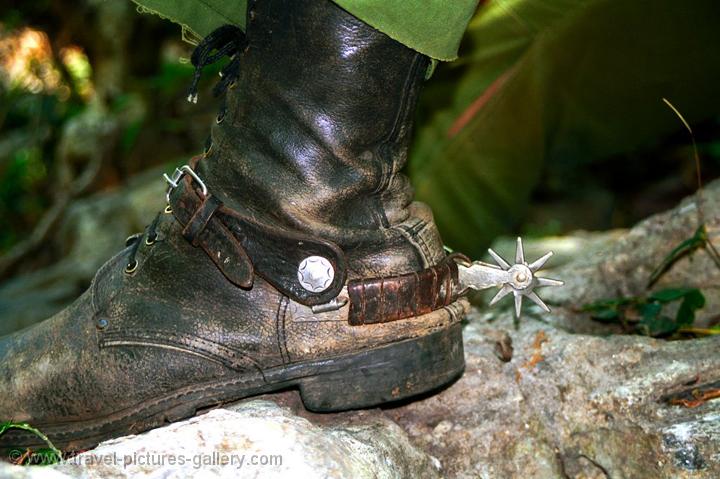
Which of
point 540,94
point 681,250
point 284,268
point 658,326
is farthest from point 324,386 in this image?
point 540,94

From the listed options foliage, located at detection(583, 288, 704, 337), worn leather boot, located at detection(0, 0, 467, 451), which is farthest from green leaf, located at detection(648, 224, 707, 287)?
worn leather boot, located at detection(0, 0, 467, 451)

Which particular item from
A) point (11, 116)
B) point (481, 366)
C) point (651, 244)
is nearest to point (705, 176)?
point (651, 244)

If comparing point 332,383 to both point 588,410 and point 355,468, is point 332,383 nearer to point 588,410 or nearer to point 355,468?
point 355,468

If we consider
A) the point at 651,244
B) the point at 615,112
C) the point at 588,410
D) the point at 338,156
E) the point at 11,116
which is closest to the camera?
the point at 338,156

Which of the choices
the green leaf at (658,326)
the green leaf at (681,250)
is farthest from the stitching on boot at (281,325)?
the green leaf at (681,250)

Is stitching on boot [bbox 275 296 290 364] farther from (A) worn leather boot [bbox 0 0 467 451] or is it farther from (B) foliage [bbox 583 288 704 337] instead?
(B) foliage [bbox 583 288 704 337]

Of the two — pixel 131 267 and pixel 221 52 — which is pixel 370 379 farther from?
pixel 221 52

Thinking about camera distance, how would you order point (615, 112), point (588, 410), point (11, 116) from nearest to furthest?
point (588, 410) < point (615, 112) < point (11, 116)

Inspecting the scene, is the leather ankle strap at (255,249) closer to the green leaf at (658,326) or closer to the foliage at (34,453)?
the foliage at (34,453)
